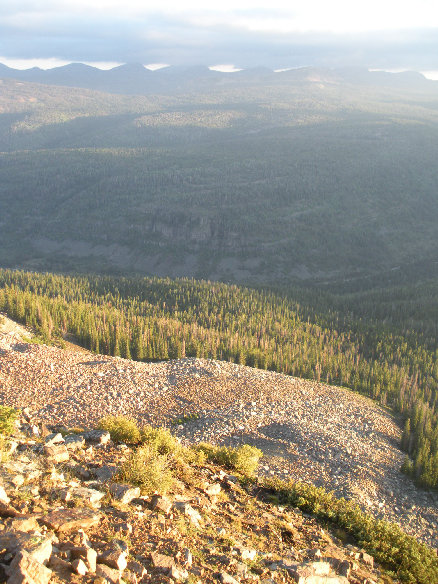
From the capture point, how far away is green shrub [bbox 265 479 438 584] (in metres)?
13.2

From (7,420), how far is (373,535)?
11014 millimetres

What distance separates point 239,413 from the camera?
27359 millimetres

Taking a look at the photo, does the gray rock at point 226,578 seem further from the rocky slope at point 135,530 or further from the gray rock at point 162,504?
the gray rock at point 162,504

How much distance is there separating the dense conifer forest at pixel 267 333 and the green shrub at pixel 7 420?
2191 cm

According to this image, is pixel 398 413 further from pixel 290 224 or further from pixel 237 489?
pixel 290 224

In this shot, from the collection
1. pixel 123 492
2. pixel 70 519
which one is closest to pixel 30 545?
pixel 70 519

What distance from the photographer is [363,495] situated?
74.9 feet

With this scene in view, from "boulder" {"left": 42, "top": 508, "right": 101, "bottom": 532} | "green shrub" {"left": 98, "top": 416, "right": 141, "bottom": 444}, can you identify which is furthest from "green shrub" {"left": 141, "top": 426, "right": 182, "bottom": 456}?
"boulder" {"left": 42, "top": 508, "right": 101, "bottom": 532}

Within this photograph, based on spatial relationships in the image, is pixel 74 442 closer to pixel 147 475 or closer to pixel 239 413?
pixel 147 475

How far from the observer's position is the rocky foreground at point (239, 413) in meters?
23.3

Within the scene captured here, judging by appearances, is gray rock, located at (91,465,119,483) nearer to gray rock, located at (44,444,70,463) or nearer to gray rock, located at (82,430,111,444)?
gray rock, located at (44,444,70,463)

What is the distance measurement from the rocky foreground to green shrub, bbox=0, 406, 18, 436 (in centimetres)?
706

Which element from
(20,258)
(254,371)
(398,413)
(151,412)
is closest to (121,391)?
(151,412)

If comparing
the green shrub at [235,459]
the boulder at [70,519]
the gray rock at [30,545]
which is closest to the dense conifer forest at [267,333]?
the green shrub at [235,459]
